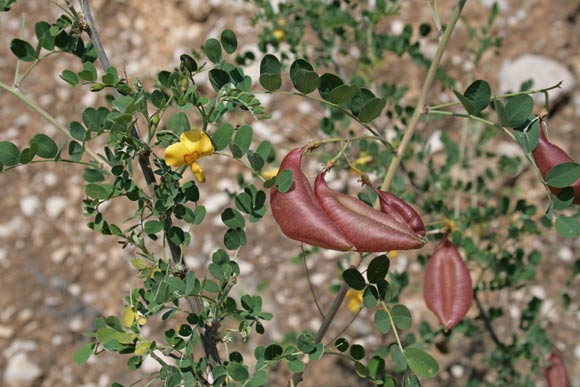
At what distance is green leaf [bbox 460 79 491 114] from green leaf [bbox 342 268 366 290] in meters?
0.23

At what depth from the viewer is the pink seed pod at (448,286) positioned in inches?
36.5

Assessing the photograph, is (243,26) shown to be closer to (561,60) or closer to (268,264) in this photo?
(268,264)

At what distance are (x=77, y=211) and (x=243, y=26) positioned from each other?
2.96ft

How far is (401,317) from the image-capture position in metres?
0.85

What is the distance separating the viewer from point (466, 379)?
187 cm

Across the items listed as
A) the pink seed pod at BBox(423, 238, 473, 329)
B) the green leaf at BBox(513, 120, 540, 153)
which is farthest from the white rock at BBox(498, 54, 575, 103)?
the green leaf at BBox(513, 120, 540, 153)

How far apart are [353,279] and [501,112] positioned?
258mm

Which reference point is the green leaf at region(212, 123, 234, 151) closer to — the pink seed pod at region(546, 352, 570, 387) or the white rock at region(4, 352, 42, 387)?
the pink seed pod at region(546, 352, 570, 387)

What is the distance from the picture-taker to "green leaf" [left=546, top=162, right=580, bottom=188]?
756 millimetres

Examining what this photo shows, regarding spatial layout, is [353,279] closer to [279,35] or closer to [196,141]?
[196,141]

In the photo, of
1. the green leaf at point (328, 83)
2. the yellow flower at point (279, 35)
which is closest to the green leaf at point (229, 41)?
the green leaf at point (328, 83)

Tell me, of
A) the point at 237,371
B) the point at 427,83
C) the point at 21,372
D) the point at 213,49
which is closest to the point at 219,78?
the point at 213,49

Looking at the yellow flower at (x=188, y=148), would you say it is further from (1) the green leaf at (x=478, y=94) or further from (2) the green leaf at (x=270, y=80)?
(1) the green leaf at (x=478, y=94)

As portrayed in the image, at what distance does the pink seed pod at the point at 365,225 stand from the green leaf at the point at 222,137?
126 mm
